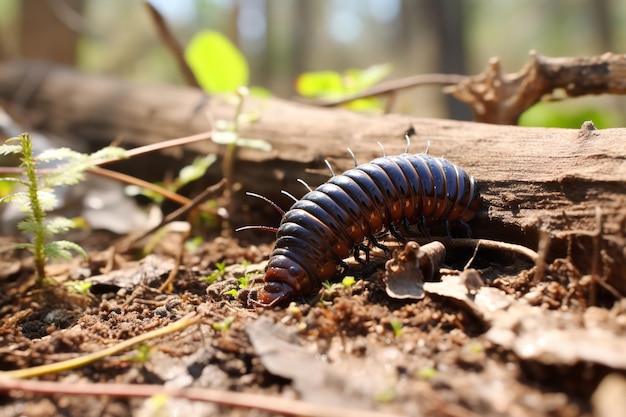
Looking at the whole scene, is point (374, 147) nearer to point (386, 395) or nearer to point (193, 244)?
point (193, 244)

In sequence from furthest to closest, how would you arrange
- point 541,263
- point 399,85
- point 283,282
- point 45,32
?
point 45,32 → point 399,85 → point 283,282 → point 541,263

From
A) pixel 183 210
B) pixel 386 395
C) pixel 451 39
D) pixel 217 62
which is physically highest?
pixel 451 39

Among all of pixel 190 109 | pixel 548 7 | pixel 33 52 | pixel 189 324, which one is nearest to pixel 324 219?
pixel 189 324

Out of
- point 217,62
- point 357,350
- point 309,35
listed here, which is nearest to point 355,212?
point 357,350

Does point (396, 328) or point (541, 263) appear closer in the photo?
point (396, 328)

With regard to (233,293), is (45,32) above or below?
above

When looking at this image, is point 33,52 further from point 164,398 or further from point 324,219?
point 164,398
